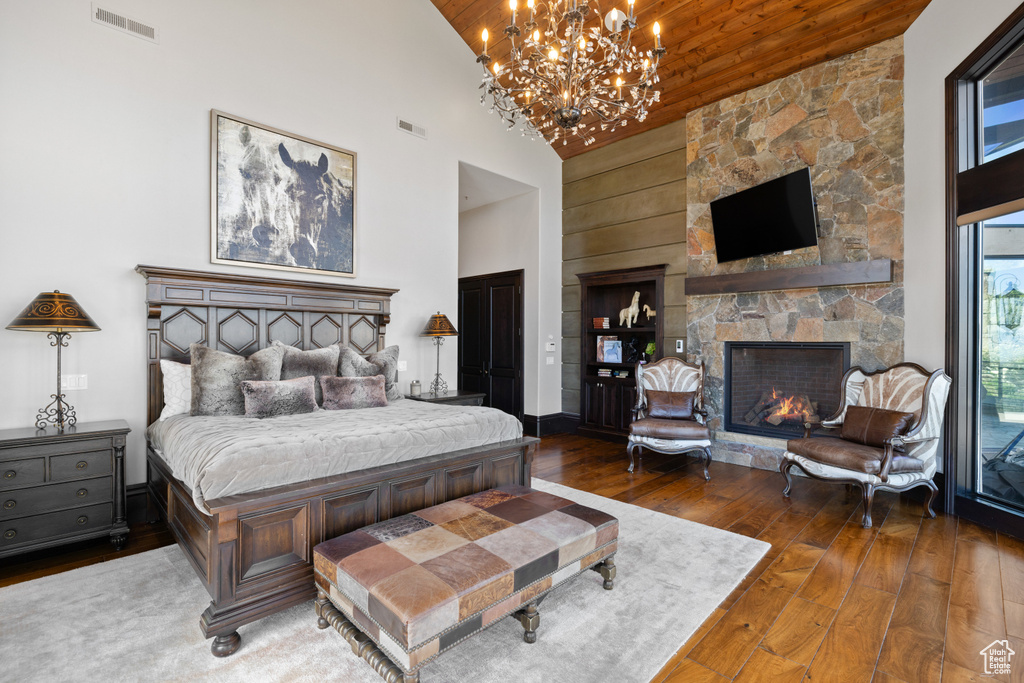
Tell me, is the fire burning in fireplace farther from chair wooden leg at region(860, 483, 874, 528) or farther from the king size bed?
the king size bed

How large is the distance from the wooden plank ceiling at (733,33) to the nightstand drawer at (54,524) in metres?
5.68

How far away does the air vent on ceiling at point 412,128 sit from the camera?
5.06m

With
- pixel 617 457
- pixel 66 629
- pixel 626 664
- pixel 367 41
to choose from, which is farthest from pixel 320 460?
pixel 367 41

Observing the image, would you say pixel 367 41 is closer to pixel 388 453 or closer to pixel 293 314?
pixel 293 314

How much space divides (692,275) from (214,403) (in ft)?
16.0

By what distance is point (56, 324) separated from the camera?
9.39ft

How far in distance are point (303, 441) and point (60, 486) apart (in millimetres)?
→ 1697

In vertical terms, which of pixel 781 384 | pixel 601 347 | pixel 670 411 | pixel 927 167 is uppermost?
pixel 927 167

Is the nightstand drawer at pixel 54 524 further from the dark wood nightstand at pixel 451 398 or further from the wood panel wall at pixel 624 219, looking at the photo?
the wood panel wall at pixel 624 219

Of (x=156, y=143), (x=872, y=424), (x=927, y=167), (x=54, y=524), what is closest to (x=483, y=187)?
(x=156, y=143)

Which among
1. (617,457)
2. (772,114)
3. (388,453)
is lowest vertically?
(617,457)

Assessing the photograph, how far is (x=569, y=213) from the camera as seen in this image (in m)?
6.89

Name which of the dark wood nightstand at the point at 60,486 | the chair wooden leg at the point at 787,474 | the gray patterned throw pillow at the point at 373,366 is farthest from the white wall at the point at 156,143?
the chair wooden leg at the point at 787,474

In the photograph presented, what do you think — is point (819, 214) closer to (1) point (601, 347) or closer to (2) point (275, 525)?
(1) point (601, 347)
